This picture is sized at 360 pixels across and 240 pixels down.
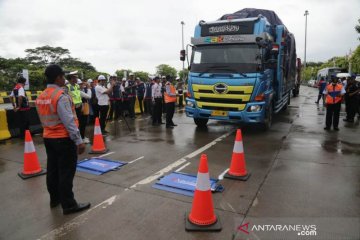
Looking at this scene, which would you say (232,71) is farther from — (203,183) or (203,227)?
(203,227)

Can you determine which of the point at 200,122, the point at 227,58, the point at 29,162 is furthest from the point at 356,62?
the point at 29,162

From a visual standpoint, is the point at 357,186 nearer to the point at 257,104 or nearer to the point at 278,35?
the point at 257,104

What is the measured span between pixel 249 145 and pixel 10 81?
3875 cm

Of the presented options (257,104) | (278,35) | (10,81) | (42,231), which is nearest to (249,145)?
(257,104)

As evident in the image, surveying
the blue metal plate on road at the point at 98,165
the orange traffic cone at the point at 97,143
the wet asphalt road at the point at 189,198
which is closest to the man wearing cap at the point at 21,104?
the wet asphalt road at the point at 189,198

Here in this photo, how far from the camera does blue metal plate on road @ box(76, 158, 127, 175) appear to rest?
554 centimetres

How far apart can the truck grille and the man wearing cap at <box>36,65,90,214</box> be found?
530cm

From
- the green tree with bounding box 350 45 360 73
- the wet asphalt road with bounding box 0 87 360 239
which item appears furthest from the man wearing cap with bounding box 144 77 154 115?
the green tree with bounding box 350 45 360 73

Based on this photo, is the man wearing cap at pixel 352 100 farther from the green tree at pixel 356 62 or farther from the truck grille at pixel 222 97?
the green tree at pixel 356 62

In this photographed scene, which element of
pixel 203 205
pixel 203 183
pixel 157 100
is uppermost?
pixel 157 100

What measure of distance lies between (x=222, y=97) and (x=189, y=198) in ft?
15.2

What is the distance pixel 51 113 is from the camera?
364 centimetres

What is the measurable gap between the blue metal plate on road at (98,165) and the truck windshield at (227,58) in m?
4.23

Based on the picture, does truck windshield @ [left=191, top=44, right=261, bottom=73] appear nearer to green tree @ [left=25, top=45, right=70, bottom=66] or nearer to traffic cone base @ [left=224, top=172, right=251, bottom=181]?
traffic cone base @ [left=224, top=172, right=251, bottom=181]
